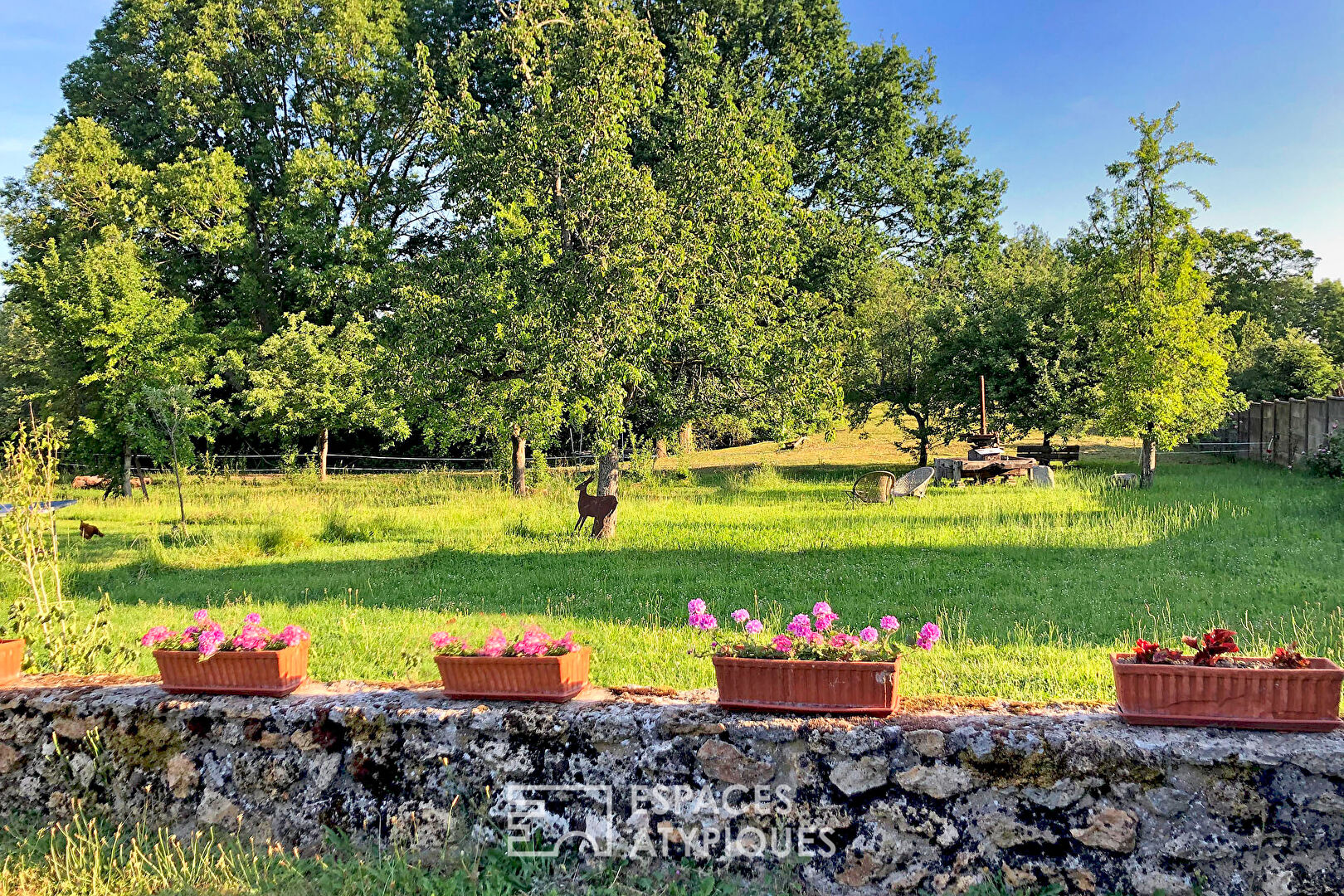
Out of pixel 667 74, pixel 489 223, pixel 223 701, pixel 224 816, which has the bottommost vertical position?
pixel 224 816

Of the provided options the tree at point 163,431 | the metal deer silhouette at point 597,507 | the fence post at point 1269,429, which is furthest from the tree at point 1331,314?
the tree at point 163,431

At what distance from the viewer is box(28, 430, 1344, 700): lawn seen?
616cm

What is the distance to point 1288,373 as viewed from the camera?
24.6 meters

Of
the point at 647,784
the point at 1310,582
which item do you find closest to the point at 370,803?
the point at 647,784

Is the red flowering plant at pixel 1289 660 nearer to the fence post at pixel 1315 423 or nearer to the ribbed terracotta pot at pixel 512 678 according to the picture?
the ribbed terracotta pot at pixel 512 678

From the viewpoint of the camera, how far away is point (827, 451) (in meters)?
30.3

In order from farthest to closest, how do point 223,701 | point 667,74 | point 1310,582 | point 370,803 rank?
point 667,74 → point 1310,582 → point 223,701 → point 370,803

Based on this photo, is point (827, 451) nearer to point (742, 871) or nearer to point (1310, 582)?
point (1310, 582)

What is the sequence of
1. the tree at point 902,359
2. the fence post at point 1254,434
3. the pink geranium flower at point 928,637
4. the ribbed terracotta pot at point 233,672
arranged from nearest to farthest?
the pink geranium flower at point 928,637 → the ribbed terracotta pot at point 233,672 → the fence post at point 1254,434 → the tree at point 902,359

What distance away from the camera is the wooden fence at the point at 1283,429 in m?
17.8

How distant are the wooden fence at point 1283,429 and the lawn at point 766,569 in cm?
173

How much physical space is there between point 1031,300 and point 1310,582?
16.1 metres

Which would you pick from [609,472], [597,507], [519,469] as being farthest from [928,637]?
[519,469]

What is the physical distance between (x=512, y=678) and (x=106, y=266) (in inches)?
905
